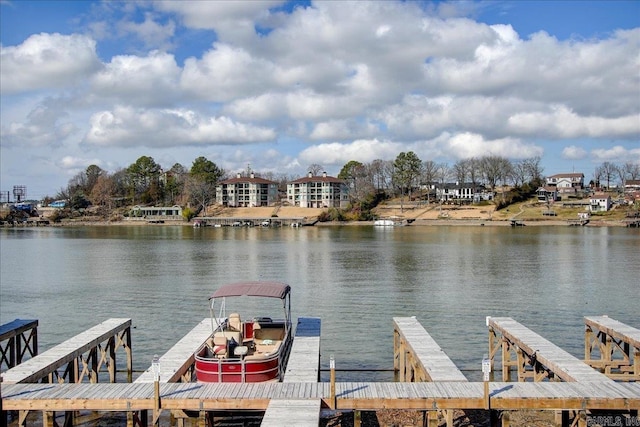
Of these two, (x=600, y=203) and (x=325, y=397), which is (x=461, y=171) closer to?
(x=600, y=203)

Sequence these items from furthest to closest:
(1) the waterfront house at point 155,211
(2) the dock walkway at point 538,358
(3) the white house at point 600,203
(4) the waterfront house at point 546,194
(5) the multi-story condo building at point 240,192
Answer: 1. (5) the multi-story condo building at point 240,192
2. (1) the waterfront house at point 155,211
3. (4) the waterfront house at point 546,194
4. (3) the white house at point 600,203
5. (2) the dock walkway at point 538,358

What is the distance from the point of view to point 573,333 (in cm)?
2731

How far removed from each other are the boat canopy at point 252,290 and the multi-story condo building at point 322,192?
13935 centimetres

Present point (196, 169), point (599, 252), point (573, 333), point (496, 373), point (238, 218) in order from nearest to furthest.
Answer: point (496, 373), point (573, 333), point (599, 252), point (238, 218), point (196, 169)

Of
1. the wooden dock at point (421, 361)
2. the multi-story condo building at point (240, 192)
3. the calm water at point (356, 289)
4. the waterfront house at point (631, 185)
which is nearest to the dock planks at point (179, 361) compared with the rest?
the calm water at point (356, 289)

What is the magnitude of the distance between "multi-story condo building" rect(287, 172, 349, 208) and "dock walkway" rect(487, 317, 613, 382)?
13781 centimetres

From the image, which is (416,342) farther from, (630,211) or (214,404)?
(630,211)

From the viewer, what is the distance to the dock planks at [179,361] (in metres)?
15.2

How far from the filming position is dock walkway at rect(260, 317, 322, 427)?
11820 millimetres

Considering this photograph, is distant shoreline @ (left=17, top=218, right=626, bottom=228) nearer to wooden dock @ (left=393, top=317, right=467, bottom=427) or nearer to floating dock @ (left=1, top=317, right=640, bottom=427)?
wooden dock @ (left=393, top=317, right=467, bottom=427)

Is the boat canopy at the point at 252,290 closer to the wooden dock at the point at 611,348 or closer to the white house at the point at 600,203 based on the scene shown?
the wooden dock at the point at 611,348

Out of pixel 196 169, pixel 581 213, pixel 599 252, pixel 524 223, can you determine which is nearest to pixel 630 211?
pixel 581 213

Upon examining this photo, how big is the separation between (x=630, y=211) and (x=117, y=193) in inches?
5439

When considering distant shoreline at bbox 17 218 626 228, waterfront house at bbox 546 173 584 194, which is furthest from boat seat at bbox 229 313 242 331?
waterfront house at bbox 546 173 584 194
